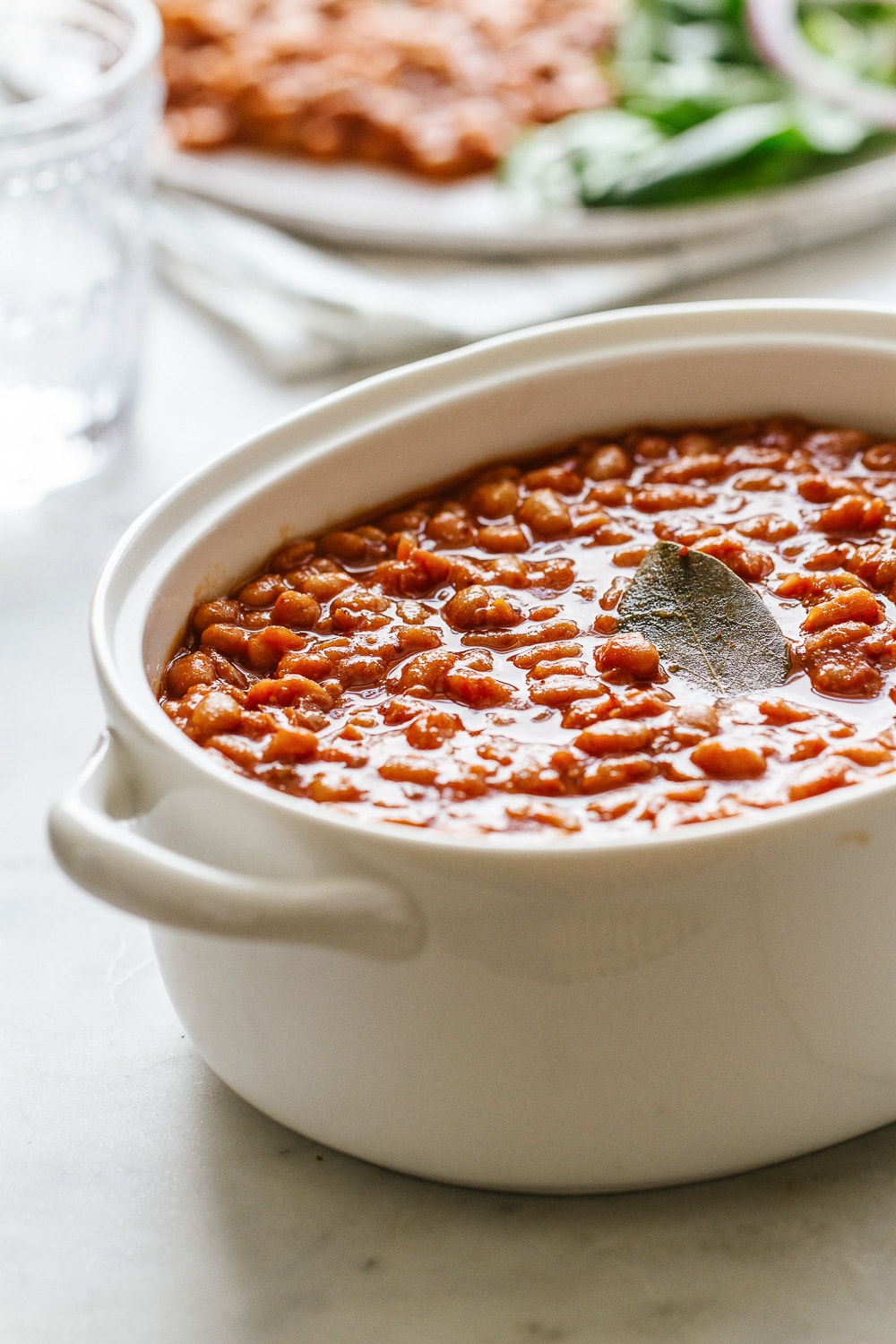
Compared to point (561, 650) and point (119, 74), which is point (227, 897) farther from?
point (119, 74)

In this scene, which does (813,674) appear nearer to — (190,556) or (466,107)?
(190,556)

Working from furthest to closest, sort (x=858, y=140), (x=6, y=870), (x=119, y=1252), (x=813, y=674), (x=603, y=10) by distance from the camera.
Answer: (x=603, y=10) → (x=858, y=140) → (x=6, y=870) → (x=813, y=674) → (x=119, y=1252)

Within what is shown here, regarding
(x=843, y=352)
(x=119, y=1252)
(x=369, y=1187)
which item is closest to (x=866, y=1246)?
(x=369, y=1187)

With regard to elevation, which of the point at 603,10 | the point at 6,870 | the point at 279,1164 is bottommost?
the point at 6,870

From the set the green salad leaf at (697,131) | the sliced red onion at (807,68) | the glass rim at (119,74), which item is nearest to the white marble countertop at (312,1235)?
the glass rim at (119,74)

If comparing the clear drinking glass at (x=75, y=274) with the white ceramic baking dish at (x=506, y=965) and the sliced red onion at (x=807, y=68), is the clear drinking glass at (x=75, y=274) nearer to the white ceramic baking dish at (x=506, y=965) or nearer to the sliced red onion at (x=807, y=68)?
the white ceramic baking dish at (x=506, y=965)

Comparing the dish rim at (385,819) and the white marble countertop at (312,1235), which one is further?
the white marble countertop at (312,1235)

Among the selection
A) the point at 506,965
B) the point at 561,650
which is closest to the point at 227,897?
the point at 506,965
